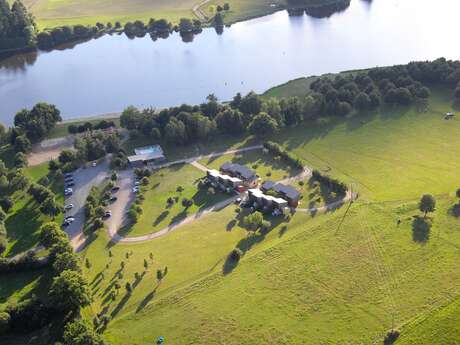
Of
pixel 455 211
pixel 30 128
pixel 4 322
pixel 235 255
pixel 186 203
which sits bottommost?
pixel 455 211

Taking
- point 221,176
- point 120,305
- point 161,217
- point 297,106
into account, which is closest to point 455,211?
point 221,176

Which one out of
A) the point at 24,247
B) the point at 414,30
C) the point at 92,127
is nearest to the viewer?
the point at 24,247

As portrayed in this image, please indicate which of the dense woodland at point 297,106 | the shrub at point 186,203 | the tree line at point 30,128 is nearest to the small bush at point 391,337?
the shrub at point 186,203

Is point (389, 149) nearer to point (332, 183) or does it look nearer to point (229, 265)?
point (332, 183)

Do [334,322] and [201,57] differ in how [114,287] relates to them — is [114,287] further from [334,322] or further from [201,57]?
[201,57]

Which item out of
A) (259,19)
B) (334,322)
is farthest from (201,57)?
(334,322)

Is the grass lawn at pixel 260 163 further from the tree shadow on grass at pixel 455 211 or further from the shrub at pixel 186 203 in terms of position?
the tree shadow on grass at pixel 455 211
